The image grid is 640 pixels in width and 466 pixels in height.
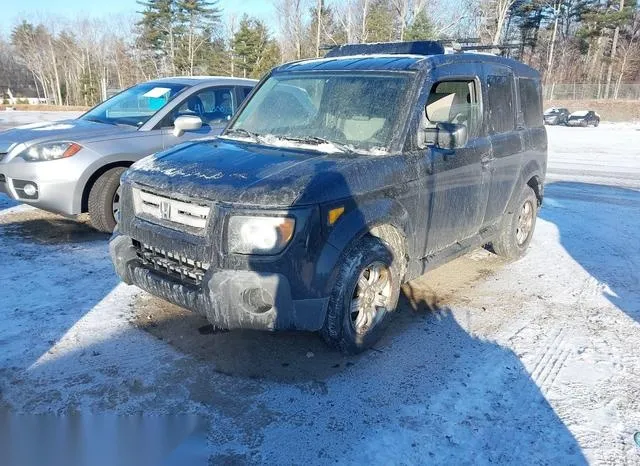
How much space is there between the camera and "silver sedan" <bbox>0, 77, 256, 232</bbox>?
19.8ft

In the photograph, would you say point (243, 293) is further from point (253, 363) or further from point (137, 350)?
point (137, 350)

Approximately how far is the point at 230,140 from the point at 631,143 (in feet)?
78.5

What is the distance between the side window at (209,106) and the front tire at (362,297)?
4.07 meters

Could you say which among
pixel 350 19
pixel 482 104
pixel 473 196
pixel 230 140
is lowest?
pixel 473 196

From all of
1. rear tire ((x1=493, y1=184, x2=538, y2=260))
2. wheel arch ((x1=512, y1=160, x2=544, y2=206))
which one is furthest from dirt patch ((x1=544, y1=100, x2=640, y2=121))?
rear tire ((x1=493, y1=184, x2=538, y2=260))

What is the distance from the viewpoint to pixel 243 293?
325 cm

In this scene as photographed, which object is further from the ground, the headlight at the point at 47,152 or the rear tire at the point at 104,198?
the headlight at the point at 47,152

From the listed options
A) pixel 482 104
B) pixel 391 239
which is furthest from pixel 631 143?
pixel 391 239

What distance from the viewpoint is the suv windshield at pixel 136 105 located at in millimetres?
6898

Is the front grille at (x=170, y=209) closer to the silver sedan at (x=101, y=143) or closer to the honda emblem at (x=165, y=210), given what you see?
the honda emblem at (x=165, y=210)

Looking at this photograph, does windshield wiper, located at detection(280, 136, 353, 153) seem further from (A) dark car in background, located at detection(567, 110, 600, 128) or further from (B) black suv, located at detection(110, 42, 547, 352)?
(A) dark car in background, located at detection(567, 110, 600, 128)

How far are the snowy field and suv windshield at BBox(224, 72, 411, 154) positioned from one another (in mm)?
1566

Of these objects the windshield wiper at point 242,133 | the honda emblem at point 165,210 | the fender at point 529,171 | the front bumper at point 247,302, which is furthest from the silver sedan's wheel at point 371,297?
the fender at point 529,171

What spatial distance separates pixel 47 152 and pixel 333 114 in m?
3.69
